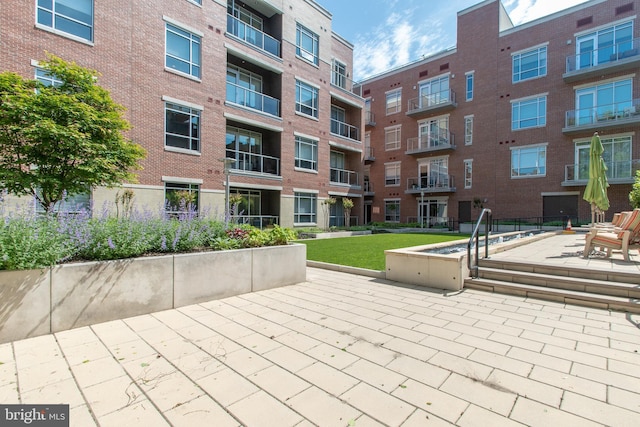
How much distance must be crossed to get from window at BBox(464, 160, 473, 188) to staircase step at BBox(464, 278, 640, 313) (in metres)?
22.1

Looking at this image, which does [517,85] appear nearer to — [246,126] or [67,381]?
[246,126]

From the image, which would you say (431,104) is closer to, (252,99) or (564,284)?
(252,99)

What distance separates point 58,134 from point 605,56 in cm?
2920

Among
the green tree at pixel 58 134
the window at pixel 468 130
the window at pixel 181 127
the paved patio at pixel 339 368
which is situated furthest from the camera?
the window at pixel 468 130

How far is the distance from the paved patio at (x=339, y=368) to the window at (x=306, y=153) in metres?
16.1

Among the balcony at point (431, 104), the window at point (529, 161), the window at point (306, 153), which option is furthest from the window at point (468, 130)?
the window at point (306, 153)

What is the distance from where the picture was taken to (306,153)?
20547 mm

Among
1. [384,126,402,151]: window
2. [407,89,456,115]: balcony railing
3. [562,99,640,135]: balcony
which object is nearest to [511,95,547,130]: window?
[562,99,640,135]: balcony

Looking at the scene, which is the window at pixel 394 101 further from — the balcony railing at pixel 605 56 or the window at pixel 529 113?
the balcony railing at pixel 605 56

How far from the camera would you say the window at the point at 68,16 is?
11.1 m

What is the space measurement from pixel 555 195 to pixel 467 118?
9.02m

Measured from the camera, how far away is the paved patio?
90.6 inches

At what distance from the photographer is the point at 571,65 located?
21.4m

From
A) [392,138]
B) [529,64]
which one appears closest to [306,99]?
[392,138]
